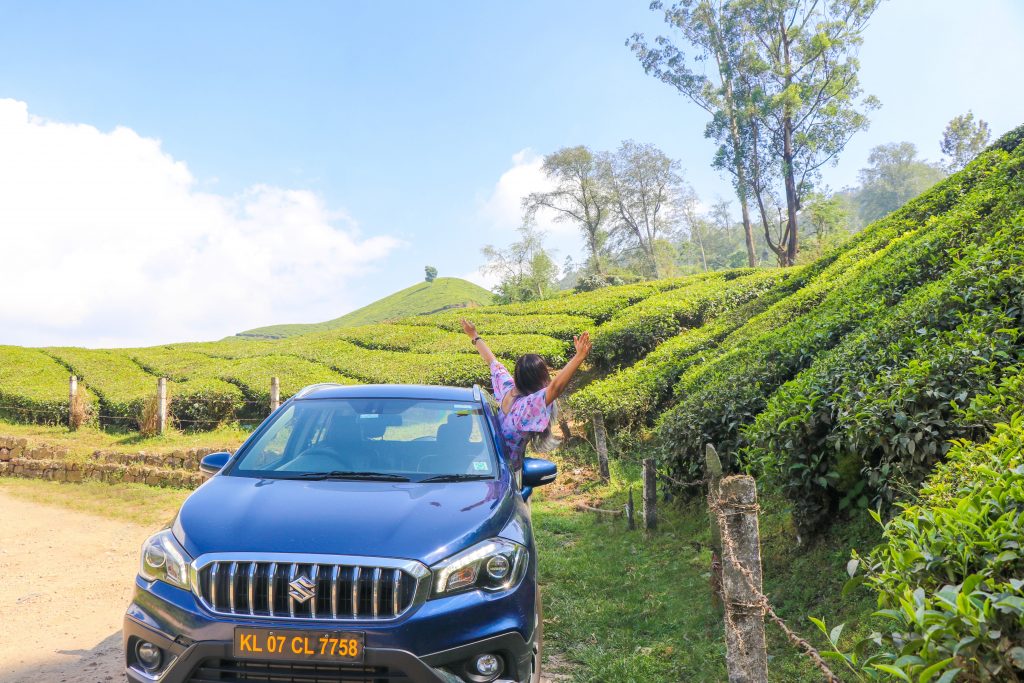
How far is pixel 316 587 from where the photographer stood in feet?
9.48

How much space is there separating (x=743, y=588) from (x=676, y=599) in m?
2.91

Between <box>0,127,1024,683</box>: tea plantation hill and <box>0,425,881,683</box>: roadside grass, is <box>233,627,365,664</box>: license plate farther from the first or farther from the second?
<box>0,425,881,683</box>: roadside grass

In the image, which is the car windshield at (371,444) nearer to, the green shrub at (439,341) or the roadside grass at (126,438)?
the roadside grass at (126,438)

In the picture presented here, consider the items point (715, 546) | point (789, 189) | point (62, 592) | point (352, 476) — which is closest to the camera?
point (352, 476)

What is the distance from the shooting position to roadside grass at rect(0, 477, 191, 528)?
10.6m

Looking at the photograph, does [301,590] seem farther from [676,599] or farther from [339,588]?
[676,599]

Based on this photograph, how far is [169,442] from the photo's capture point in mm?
16188

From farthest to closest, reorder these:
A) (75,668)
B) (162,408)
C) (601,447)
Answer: (162,408), (601,447), (75,668)

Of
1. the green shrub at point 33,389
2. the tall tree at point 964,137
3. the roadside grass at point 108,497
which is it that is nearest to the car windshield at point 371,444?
the roadside grass at point 108,497

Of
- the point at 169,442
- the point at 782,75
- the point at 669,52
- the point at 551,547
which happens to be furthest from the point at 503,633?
the point at 669,52

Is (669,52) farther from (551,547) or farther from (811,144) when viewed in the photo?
(551,547)

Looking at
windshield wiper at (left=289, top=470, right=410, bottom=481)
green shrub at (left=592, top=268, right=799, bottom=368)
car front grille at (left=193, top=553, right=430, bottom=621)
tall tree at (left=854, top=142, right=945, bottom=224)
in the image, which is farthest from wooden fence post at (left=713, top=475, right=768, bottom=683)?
tall tree at (left=854, top=142, right=945, bottom=224)

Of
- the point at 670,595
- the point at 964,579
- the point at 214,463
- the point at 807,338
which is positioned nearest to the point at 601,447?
the point at 807,338

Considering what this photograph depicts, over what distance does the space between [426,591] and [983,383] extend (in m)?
3.40
